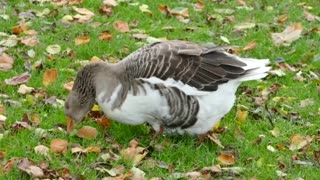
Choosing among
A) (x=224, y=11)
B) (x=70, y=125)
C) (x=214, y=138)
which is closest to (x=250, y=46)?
(x=224, y=11)

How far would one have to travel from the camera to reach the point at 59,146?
6.43m

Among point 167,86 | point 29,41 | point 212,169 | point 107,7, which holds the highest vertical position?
point 167,86

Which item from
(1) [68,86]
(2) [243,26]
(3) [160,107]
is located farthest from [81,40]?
(3) [160,107]

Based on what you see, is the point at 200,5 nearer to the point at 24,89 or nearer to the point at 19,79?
the point at 19,79

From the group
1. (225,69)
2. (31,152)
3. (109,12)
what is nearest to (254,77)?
(225,69)

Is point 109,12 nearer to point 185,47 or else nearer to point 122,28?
point 122,28

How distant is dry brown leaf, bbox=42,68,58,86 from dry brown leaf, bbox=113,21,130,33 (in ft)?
5.54

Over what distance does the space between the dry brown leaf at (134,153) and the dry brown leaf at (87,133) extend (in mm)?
405

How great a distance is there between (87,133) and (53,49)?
2.02m

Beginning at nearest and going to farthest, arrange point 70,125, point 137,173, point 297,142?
point 137,173, point 70,125, point 297,142

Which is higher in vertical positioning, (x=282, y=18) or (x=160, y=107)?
(x=160, y=107)

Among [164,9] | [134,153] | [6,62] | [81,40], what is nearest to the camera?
[134,153]

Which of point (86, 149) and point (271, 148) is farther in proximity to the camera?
point (271, 148)

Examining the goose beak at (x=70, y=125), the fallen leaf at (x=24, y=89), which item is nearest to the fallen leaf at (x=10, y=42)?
the fallen leaf at (x=24, y=89)
